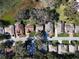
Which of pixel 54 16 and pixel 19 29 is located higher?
pixel 54 16

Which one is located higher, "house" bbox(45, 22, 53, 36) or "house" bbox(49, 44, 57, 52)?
"house" bbox(45, 22, 53, 36)

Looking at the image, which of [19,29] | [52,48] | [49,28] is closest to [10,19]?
[19,29]

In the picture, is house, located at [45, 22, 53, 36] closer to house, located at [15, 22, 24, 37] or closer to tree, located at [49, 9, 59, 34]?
tree, located at [49, 9, 59, 34]

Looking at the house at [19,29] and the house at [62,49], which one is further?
the house at [19,29]

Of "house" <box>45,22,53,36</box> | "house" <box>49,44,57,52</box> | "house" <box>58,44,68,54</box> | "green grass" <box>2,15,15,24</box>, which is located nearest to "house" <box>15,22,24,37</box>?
"green grass" <box>2,15,15,24</box>

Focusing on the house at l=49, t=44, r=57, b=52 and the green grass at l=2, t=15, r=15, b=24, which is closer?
the house at l=49, t=44, r=57, b=52

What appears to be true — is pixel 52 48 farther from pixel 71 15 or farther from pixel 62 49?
pixel 71 15

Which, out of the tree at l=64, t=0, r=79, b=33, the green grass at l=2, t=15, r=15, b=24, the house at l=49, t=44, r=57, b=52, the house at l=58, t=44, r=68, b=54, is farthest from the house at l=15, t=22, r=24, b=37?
the tree at l=64, t=0, r=79, b=33

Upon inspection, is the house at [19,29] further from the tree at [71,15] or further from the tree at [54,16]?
the tree at [71,15]

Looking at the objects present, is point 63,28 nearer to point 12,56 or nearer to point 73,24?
point 73,24

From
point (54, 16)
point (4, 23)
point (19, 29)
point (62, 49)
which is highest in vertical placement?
point (54, 16)

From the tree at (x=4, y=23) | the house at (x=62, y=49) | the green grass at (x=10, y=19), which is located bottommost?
the house at (x=62, y=49)

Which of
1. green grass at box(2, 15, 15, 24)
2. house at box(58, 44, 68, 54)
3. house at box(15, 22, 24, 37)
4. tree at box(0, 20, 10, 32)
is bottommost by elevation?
house at box(58, 44, 68, 54)

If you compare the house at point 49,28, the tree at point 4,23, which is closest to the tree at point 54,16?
the house at point 49,28
